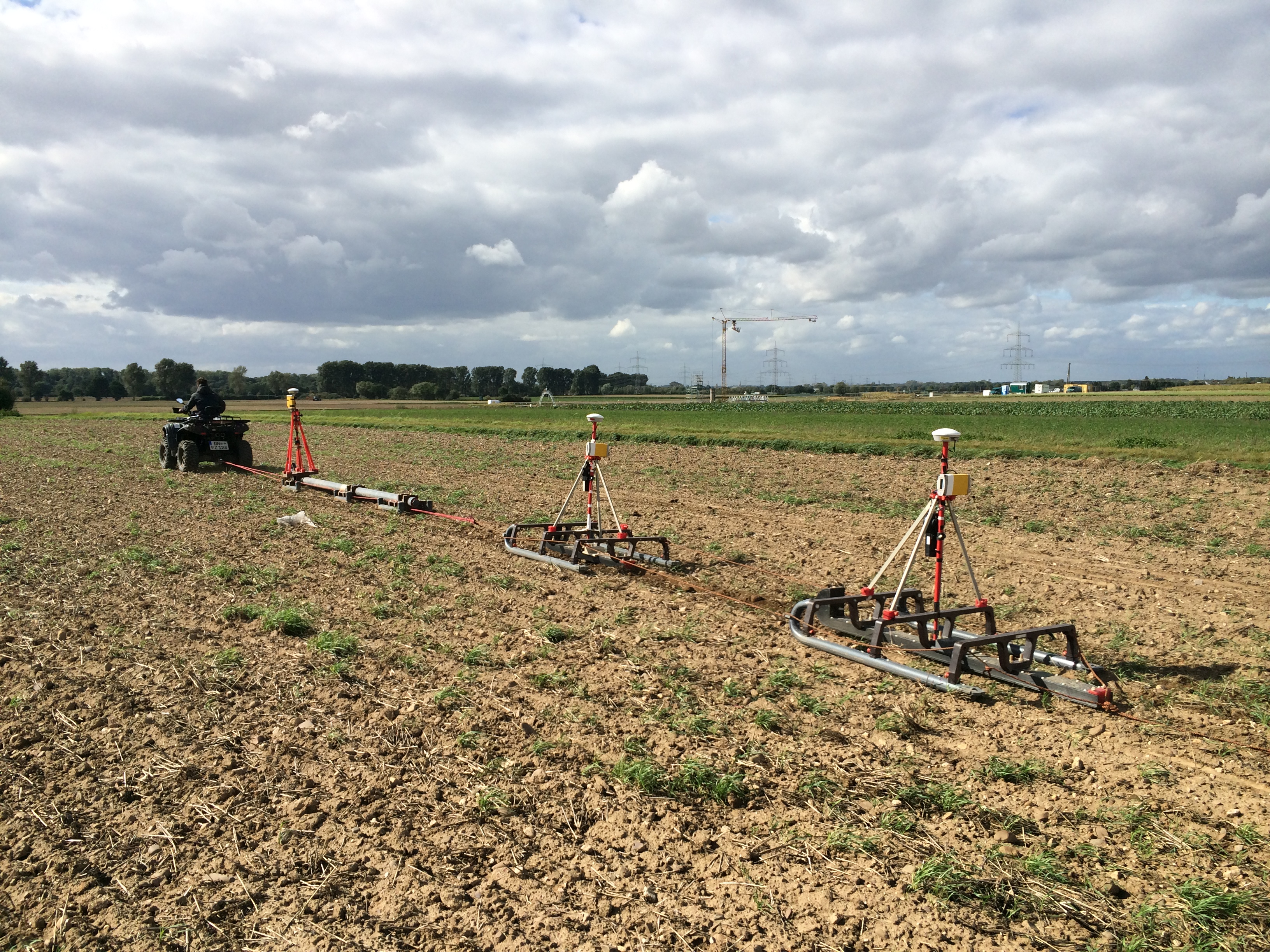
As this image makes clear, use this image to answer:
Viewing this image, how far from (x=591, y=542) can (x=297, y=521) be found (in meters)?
5.86

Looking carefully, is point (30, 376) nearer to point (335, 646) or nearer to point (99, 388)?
point (99, 388)

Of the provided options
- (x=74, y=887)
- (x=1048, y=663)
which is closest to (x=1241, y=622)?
(x=1048, y=663)

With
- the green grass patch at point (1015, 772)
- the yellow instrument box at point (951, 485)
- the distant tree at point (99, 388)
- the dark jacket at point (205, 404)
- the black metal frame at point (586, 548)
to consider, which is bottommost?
the green grass patch at point (1015, 772)

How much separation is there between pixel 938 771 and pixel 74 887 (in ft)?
15.2

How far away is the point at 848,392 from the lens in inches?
5792

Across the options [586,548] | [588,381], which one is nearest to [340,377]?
[588,381]

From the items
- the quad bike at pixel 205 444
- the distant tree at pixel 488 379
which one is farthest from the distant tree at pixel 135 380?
the quad bike at pixel 205 444

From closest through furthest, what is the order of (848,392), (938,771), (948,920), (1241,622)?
(948,920) → (938,771) → (1241,622) → (848,392)

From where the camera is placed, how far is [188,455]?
64.3ft

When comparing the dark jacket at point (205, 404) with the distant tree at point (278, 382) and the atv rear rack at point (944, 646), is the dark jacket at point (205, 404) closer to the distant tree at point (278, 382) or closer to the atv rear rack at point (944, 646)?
the atv rear rack at point (944, 646)

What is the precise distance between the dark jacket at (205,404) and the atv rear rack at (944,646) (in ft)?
55.4

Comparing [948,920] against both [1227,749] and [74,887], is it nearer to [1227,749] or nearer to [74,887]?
[1227,749]

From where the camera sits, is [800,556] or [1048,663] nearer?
[1048,663]

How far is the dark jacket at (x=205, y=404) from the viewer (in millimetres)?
19484
